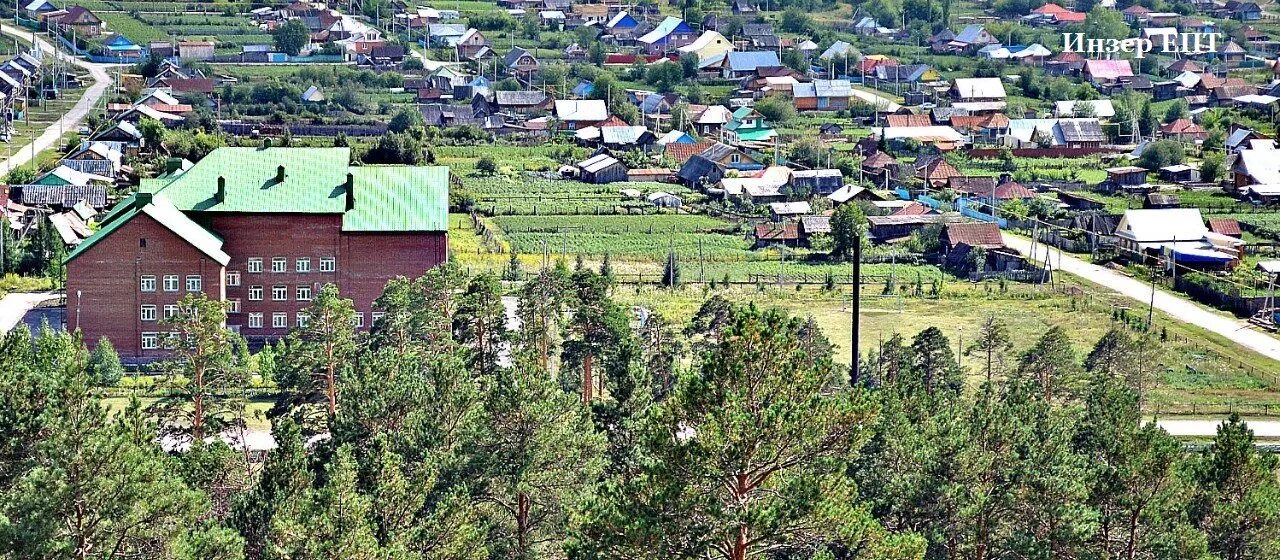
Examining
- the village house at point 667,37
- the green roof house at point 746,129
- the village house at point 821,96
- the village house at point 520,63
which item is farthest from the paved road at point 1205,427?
the village house at point 667,37

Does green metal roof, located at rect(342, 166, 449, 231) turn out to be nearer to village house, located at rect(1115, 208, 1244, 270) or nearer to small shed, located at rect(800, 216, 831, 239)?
small shed, located at rect(800, 216, 831, 239)

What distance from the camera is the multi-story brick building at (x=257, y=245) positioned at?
3631cm

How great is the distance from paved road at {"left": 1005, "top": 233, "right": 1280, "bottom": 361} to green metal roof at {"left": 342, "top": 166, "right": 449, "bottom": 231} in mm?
15423

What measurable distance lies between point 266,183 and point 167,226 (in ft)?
8.54

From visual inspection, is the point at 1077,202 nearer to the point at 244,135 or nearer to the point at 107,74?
the point at 244,135

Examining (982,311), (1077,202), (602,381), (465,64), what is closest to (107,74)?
(465,64)

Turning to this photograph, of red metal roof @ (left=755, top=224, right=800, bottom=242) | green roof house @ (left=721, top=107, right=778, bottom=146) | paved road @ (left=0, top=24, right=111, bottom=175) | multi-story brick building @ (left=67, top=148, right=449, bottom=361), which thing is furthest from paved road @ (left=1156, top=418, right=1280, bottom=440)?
green roof house @ (left=721, top=107, right=778, bottom=146)

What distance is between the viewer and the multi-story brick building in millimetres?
36312

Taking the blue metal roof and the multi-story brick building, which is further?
the blue metal roof

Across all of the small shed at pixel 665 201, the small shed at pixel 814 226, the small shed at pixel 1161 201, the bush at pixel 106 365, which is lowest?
the bush at pixel 106 365

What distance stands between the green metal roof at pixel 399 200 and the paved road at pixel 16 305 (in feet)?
22.1

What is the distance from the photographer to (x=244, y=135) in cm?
6638

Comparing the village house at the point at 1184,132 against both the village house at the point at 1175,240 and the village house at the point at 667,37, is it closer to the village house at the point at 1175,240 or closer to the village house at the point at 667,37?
the village house at the point at 1175,240

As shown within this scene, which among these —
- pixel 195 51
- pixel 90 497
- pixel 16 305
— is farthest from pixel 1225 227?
pixel 195 51
